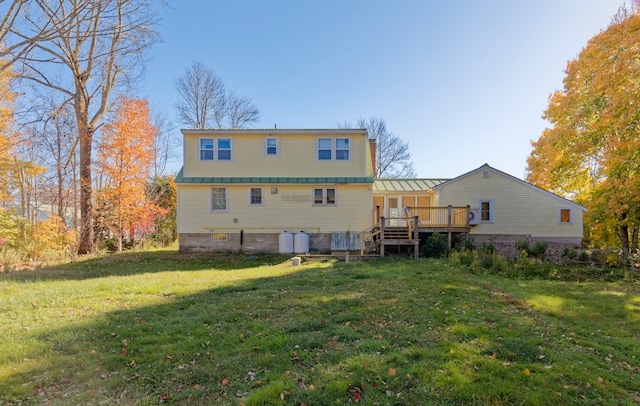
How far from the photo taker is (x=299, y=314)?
18.5 feet

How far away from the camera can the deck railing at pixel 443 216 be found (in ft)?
46.6

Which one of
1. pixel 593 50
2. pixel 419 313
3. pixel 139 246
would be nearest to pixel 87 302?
pixel 419 313

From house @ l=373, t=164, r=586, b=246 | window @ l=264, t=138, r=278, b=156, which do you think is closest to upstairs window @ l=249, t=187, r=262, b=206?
window @ l=264, t=138, r=278, b=156

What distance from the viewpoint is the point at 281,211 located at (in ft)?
52.0

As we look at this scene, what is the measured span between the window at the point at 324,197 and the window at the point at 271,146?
2905mm

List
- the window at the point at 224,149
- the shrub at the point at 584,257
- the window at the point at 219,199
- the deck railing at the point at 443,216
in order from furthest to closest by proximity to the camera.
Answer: the window at the point at 224,149, the window at the point at 219,199, the deck railing at the point at 443,216, the shrub at the point at 584,257

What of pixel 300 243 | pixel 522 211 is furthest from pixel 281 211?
pixel 522 211

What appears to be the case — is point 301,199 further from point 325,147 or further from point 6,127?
point 6,127

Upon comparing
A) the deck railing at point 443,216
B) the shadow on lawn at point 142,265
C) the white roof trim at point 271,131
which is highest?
the white roof trim at point 271,131

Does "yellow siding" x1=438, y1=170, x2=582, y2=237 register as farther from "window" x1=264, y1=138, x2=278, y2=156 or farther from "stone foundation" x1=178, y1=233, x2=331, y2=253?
"window" x1=264, y1=138, x2=278, y2=156

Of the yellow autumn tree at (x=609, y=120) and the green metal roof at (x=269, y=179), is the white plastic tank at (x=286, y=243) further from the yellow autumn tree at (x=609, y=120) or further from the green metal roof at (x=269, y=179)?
the yellow autumn tree at (x=609, y=120)

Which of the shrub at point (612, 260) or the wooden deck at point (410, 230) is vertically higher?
the wooden deck at point (410, 230)

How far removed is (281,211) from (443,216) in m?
8.15

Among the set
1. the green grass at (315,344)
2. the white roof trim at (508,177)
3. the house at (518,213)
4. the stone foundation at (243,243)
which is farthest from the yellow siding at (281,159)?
the green grass at (315,344)
